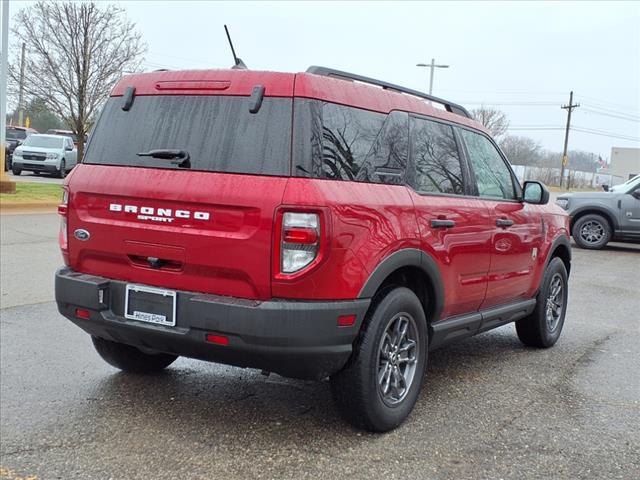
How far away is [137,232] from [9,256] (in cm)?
642

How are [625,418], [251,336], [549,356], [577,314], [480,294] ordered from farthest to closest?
[577,314], [549,356], [480,294], [625,418], [251,336]

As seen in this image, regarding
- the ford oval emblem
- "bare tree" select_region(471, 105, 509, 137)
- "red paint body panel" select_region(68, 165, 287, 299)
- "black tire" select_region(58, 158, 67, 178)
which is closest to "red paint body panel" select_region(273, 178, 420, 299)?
"red paint body panel" select_region(68, 165, 287, 299)

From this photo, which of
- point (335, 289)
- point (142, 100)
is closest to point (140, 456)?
point (335, 289)

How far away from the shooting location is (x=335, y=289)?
3.37m

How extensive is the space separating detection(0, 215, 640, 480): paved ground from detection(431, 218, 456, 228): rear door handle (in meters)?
1.15

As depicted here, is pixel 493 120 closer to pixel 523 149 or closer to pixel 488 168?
pixel 523 149

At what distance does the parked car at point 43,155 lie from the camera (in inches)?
950

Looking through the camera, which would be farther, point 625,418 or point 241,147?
point 625,418

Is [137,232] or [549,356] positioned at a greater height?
[137,232]

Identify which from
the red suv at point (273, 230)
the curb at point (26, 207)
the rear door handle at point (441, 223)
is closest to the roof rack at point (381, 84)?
the red suv at point (273, 230)

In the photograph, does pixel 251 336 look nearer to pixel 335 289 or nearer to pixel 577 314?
pixel 335 289

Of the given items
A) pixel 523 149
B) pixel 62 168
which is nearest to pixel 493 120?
pixel 523 149

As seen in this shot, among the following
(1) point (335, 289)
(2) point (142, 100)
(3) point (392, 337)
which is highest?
(2) point (142, 100)

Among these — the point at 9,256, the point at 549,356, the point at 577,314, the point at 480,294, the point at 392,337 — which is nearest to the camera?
the point at 392,337
